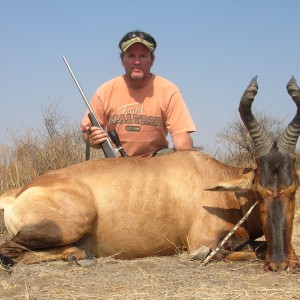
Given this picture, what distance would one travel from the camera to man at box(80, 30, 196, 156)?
770 centimetres

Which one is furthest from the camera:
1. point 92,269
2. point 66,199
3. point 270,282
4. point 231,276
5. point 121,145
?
point 121,145

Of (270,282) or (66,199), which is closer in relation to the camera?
(270,282)

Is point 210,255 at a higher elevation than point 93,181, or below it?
below

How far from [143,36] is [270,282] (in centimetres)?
442

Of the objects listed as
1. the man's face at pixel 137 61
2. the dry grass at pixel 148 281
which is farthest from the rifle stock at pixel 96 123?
the dry grass at pixel 148 281

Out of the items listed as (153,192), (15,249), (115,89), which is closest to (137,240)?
(153,192)

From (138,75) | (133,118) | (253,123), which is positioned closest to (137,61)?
(138,75)

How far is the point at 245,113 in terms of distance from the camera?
5617mm

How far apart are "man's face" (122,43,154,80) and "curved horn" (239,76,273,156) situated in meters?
2.50

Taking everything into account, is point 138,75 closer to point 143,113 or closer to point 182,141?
point 143,113

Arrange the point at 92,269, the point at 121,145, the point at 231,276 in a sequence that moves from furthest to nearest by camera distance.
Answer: the point at 121,145
the point at 92,269
the point at 231,276

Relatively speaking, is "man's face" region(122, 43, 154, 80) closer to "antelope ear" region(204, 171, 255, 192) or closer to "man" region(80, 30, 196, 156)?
"man" region(80, 30, 196, 156)

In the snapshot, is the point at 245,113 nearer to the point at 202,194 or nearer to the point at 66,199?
the point at 202,194

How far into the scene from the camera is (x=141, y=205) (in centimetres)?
581
